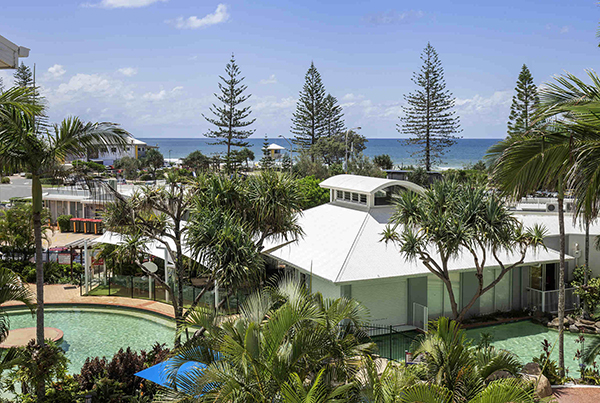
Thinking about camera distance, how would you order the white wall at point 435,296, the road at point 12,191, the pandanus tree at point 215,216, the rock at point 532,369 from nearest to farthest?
the rock at point 532,369 → the pandanus tree at point 215,216 → the white wall at point 435,296 → the road at point 12,191

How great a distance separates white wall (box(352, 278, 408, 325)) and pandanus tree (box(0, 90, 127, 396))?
818cm

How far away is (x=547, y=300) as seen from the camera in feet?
54.0

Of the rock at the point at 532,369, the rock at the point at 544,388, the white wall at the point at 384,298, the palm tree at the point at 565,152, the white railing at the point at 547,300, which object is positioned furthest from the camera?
the white railing at the point at 547,300

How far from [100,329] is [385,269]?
880 centimetres

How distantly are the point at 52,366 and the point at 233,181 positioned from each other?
5.54 metres

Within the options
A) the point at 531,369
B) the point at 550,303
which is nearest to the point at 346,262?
A: the point at 531,369

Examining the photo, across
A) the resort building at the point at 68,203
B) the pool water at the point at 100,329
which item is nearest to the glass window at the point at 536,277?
the pool water at the point at 100,329

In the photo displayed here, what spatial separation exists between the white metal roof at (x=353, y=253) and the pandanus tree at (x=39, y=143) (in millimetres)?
5551

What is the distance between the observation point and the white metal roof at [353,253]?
46.3ft

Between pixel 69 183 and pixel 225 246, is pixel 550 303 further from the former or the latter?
pixel 69 183

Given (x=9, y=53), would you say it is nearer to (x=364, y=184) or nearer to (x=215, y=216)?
(x=215, y=216)

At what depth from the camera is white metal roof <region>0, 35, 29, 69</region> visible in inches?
205

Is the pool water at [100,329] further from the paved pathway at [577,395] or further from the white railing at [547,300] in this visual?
the white railing at [547,300]

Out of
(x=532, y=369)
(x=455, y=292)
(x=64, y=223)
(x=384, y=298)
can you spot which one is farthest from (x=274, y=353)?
(x=64, y=223)
